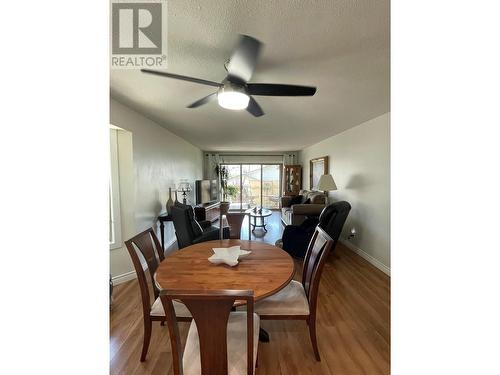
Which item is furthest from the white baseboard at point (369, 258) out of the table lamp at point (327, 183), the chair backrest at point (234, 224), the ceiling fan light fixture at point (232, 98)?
the ceiling fan light fixture at point (232, 98)

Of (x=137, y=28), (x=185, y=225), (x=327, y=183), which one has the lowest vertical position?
(x=185, y=225)

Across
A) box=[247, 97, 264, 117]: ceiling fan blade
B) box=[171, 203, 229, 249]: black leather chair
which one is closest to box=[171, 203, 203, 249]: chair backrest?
box=[171, 203, 229, 249]: black leather chair

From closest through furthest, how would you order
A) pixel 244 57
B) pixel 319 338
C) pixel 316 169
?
pixel 244 57, pixel 319 338, pixel 316 169

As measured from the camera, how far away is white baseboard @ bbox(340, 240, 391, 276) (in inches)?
118

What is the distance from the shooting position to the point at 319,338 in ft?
5.86

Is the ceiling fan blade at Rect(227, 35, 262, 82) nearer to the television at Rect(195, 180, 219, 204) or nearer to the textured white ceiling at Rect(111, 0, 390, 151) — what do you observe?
the textured white ceiling at Rect(111, 0, 390, 151)

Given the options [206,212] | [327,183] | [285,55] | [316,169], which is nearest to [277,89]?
[285,55]

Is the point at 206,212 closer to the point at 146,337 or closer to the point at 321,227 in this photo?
the point at 321,227

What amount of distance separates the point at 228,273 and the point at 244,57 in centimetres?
145
